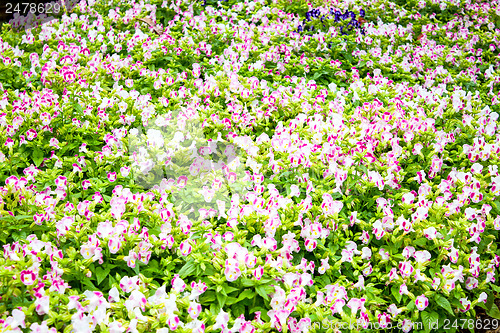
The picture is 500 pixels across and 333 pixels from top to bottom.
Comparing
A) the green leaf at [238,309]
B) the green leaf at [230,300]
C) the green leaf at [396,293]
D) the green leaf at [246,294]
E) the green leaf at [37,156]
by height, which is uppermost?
the green leaf at [37,156]

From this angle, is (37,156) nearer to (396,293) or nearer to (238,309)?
(238,309)

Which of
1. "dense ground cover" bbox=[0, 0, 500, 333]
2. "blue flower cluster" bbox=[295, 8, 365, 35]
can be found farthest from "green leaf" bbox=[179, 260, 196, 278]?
"blue flower cluster" bbox=[295, 8, 365, 35]

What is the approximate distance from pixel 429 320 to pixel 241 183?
5.25 feet

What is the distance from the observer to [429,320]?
278 centimetres

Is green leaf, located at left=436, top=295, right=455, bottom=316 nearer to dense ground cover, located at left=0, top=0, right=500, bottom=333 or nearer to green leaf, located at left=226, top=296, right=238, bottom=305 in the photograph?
dense ground cover, located at left=0, top=0, right=500, bottom=333

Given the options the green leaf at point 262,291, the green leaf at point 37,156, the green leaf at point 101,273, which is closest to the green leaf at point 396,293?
the green leaf at point 262,291

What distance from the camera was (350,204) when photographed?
3301mm

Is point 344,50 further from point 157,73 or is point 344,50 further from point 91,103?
point 91,103

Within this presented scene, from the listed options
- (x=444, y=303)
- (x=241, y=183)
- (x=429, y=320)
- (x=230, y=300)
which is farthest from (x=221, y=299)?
(x=444, y=303)

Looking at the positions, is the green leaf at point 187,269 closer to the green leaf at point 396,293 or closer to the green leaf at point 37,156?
the green leaf at point 396,293

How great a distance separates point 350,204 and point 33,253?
221 centimetres

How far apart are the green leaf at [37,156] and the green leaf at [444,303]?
3.18 m

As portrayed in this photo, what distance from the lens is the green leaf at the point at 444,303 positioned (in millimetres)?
2777

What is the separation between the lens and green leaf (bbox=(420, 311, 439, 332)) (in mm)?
2760
